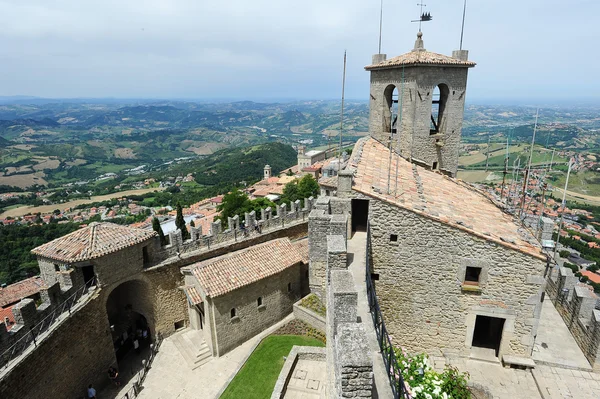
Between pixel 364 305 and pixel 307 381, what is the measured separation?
6.27 metres

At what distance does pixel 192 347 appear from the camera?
1781 centimetres

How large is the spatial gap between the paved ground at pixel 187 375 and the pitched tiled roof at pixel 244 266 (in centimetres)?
336

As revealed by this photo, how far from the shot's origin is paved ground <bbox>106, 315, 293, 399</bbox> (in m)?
15.4

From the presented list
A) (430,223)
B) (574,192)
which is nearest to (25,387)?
(430,223)

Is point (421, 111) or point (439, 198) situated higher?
point (421, 111)

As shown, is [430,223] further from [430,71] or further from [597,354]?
[430,71]

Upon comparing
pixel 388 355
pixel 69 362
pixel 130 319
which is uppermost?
pixel 388 355

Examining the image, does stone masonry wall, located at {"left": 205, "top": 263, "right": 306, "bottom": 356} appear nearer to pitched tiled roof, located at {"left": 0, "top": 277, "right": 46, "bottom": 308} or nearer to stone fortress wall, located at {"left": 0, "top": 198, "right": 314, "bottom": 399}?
stone fortress wall, located at {"left": 0, "top": 198, "right": 314, "bottom": 399}

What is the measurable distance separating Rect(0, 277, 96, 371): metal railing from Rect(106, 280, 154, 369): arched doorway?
2.90 metres

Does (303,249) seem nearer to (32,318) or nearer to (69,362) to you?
(69,362)

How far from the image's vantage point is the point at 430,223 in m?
11.1

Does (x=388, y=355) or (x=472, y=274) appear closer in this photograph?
(x=388, y=355)

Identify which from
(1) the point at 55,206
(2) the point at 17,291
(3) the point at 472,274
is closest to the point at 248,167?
(1) the point at 55,206

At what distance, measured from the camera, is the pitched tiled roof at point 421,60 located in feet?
53.1
